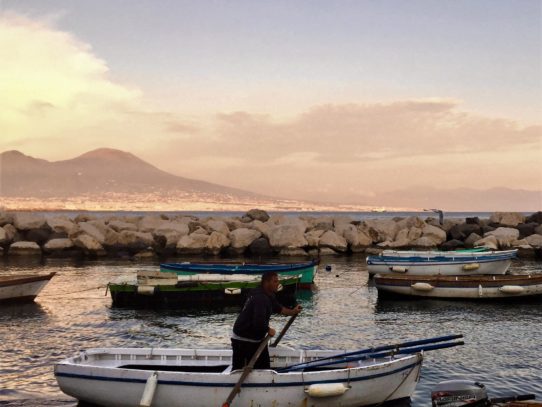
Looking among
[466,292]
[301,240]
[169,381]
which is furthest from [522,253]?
[169,381]

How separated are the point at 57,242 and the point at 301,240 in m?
21.5

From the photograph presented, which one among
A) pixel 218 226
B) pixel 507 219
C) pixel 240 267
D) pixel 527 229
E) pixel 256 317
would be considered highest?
pixel 507 219

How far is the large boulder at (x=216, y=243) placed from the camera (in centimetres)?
4891

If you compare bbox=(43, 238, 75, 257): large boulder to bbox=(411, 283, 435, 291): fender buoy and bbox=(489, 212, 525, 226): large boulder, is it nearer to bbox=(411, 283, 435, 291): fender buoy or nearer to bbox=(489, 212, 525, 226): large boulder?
bbox=(411, 283, 435, 291): fender buoy

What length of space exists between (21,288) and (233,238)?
2535 centimetres

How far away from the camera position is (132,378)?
11844 millimetres

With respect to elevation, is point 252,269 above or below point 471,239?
below

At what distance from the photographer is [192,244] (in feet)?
162

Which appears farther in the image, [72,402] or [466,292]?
[466,292]

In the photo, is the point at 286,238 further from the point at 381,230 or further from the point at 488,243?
the point at 488,243

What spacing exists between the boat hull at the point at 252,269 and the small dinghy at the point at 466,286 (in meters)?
5.14

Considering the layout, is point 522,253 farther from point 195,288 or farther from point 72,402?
point 72,402

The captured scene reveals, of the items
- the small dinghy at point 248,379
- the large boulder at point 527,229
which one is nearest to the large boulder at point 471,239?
the large boulder at point 527,229

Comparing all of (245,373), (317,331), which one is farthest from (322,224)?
(245,373)
